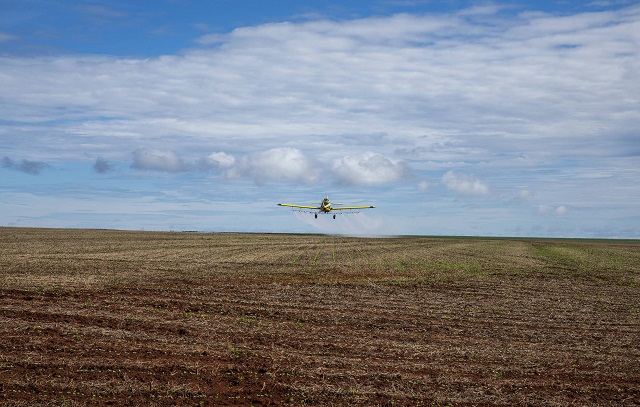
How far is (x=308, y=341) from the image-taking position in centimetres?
1694

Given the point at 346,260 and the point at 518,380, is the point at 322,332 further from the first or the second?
the point at 346,260

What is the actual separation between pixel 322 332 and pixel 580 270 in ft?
107

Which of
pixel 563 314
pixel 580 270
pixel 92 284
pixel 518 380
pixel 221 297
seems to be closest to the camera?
pixel 518 380

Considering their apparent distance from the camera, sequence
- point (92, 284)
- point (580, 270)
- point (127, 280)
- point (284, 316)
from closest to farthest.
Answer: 1. point (284, 316)
2. point (92, 284)
3. point (127, 280)
4. point (580, 270)

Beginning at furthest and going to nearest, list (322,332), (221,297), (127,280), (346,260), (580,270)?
(346,260)
(580,270)
(127,280)
(221,297)
(322,332)

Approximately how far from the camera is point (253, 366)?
14.2 meters

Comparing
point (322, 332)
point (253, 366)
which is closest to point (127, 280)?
point (322, 332)

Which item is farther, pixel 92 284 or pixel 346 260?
pixel 346 260

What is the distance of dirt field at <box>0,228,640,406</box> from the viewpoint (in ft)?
41.2

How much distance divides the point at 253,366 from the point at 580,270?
36743 mm

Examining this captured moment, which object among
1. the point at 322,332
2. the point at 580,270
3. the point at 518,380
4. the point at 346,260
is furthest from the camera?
the point at 346,260

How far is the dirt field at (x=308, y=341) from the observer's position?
12562 mm

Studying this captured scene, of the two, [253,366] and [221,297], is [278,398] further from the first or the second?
[221,297]

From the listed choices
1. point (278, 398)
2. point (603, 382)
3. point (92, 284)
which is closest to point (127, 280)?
point (92, 284)
